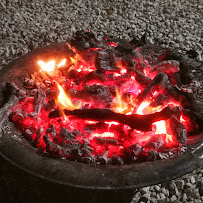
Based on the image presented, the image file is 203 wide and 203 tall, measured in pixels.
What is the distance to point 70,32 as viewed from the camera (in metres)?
4.06

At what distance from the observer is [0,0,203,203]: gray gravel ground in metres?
3.85

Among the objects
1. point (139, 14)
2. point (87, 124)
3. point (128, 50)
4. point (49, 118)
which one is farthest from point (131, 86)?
point (139, 14)

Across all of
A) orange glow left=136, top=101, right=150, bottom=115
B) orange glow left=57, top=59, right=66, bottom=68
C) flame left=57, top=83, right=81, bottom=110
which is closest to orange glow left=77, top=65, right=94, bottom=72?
orange glow left=57, top=59, right=66, bottom=68

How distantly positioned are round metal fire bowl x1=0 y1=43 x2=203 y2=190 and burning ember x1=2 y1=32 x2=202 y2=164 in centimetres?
6

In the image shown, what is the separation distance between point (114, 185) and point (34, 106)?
32.8 inches

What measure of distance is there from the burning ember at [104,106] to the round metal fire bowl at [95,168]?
0.21 feet

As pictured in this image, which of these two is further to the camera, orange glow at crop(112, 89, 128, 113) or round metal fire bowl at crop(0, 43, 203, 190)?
orange glow at crop(112, 89, 128, 113)

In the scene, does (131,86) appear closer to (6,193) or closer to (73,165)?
(73,165)

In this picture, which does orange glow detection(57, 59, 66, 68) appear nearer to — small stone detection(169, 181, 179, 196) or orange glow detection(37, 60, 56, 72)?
orange glow detection(37, 60, 56, 72)

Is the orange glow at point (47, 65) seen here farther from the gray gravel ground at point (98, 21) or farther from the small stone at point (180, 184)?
the small stone at point (180, 184)

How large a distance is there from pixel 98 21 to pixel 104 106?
2.74m

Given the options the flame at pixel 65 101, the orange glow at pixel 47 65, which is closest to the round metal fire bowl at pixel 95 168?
the flame at pixel 65 101

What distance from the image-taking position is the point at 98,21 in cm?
427

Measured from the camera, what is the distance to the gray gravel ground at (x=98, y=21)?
152 inches
